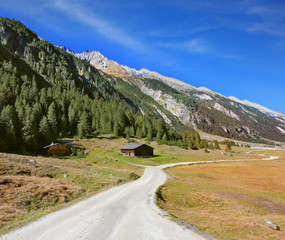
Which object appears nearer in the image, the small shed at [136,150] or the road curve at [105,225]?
the road curve at [105,225]

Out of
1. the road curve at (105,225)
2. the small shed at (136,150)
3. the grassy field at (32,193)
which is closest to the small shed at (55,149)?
the small shed at (136,150)

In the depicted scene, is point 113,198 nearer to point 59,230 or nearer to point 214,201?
point 59,230

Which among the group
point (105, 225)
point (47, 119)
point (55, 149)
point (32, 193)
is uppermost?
point (47, 119)

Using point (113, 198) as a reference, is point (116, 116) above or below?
above

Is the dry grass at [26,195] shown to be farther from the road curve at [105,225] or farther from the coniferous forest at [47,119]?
the coniferous forest at [47,119]

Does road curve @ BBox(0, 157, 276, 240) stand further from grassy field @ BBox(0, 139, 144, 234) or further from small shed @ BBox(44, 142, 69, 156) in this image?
small shed @ BBox(44, 142, 69, 156)

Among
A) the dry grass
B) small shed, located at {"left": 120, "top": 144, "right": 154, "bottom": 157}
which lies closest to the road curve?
the dry grass

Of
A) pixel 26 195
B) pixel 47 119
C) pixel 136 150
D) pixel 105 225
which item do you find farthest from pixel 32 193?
pixel 47 119

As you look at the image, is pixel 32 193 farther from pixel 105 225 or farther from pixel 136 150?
pixel 136 150

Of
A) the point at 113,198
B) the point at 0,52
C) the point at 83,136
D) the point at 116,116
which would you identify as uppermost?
the point at 0,52

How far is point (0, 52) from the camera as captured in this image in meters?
176

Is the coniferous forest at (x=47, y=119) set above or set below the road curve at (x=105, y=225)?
above

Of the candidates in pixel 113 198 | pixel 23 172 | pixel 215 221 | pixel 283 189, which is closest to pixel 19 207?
pixel 113 198

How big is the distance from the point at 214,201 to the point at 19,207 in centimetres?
2246
